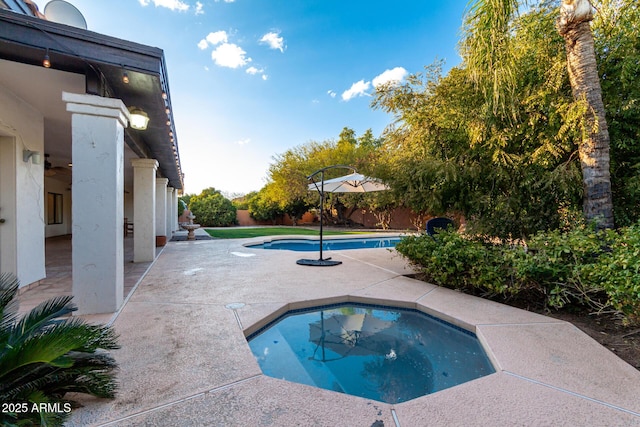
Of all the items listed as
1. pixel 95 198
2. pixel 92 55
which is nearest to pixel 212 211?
pixel 95 198

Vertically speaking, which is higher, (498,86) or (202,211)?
(498,86)

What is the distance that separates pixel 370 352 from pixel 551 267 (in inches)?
120

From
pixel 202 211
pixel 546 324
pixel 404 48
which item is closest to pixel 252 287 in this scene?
pixel 546 324

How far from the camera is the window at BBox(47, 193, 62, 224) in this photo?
1357cm

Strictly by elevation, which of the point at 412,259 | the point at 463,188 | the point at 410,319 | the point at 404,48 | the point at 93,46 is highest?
the point at 404,48

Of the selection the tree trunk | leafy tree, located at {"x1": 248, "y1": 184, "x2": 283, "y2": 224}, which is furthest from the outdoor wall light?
leafy tree, located at {"x1": 248, "y1": 184, "x2": 283, "y2": 224}

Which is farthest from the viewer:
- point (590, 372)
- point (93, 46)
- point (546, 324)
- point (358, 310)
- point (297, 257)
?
point (297, 257)

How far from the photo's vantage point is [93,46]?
3.53 metres

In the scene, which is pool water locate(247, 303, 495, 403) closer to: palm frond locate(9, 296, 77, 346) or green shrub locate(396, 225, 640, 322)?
green shrub locate(396, 225, 640, 322)

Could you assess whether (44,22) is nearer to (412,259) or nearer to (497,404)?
(497,404)

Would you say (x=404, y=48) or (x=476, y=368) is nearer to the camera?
(x=476, y=368)

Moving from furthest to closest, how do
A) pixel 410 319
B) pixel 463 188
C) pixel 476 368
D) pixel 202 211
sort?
pixel 202 211 → pixel 463 188 → pixel 410 319 → pixel 476 368

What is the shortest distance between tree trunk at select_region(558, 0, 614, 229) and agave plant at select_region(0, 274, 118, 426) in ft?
21.7

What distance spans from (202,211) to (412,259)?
2274 cm
